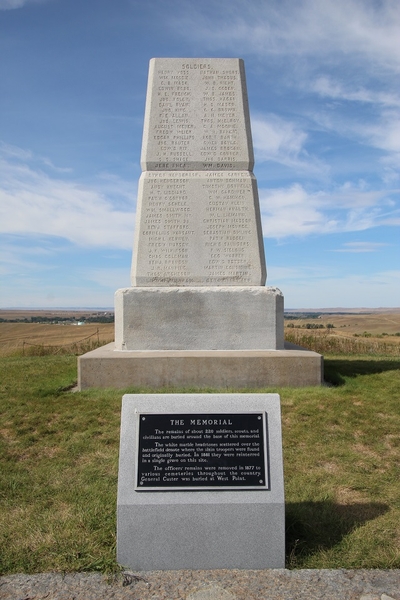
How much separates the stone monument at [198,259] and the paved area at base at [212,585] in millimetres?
4340

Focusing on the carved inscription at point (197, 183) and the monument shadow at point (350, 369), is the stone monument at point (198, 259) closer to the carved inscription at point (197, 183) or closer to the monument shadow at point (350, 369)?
the carved inscription at point (197, 183)

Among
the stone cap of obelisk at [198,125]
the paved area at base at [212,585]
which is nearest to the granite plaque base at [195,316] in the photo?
the stone cap of obelisk at [198,125]

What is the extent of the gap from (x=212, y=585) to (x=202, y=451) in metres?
0.78

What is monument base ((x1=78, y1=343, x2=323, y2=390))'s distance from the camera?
7668mm

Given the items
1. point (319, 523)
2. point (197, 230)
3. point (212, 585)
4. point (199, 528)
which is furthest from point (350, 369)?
point (212, 585)

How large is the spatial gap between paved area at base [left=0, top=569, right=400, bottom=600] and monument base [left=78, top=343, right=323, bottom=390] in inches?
169

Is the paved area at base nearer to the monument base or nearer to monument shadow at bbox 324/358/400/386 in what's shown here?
the monument base

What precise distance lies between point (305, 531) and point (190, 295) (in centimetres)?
478

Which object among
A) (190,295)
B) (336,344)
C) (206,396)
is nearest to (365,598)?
(206,396)

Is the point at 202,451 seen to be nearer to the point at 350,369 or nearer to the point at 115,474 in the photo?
the point at 115,474

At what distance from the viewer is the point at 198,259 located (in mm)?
8555

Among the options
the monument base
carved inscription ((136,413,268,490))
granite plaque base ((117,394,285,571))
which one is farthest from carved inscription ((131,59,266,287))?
granite plaque base ((117,394,285,571))

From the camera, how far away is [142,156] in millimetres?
8859

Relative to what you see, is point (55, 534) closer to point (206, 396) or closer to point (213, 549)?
point (213, 549)
